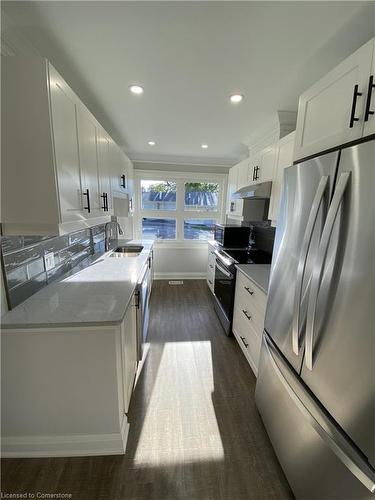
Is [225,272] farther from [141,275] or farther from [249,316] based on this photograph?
[141,275]

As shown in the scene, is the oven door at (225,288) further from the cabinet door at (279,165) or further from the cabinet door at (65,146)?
the cabinet door at (65,146)

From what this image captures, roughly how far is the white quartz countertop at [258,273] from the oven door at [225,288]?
8.2 inches

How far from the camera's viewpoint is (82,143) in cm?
143

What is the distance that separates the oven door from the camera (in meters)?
2.43

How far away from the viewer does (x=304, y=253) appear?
105cm

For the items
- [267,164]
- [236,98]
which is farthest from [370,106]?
[267,164]

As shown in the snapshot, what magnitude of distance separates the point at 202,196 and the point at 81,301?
3.63 meters

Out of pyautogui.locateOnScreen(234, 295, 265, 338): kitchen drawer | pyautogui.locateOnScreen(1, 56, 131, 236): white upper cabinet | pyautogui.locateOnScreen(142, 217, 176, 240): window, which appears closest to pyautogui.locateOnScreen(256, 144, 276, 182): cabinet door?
pyautogui.locateOnScreen(234, 295, 265, 338): kitchen drawer

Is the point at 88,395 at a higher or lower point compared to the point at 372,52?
lower

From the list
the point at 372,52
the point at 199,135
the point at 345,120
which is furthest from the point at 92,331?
the point at 199,135

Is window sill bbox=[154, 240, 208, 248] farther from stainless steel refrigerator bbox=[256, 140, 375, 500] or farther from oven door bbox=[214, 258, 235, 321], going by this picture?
stainless steel refrigerator bbox=[256, 140, 375, 500]

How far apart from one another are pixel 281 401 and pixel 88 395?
3.86 ft

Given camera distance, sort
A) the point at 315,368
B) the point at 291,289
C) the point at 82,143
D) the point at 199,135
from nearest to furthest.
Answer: the point at 315,368
the point at 291,289
the point at 82,143
the point at 199,135

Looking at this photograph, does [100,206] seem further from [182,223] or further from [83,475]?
[182,223]
